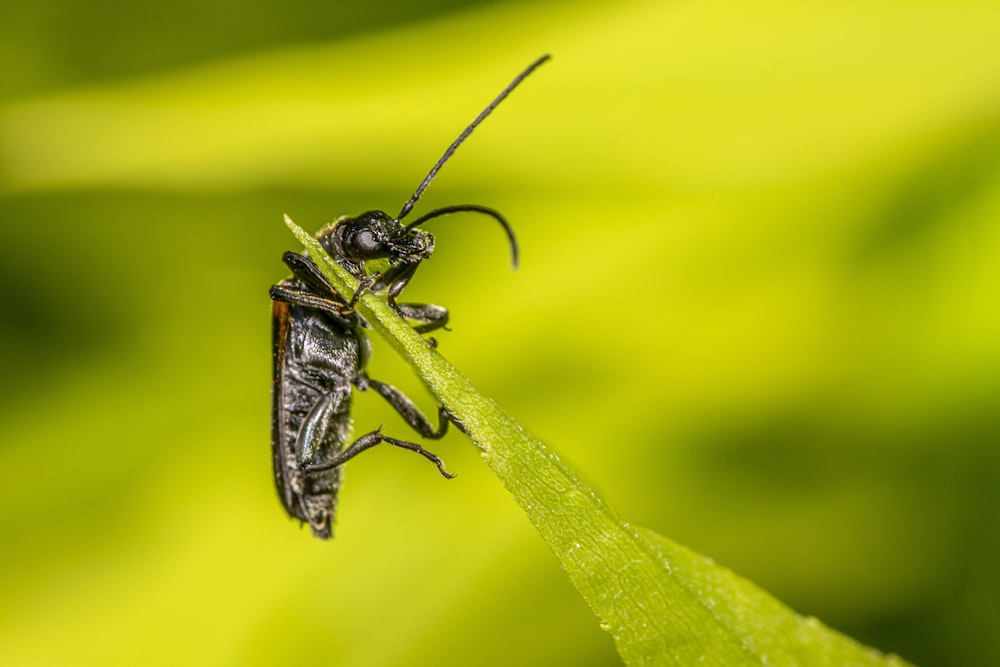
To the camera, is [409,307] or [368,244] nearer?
[368,244]

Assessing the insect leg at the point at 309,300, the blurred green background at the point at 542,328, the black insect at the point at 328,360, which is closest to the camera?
the insect leg at the point at 309,300

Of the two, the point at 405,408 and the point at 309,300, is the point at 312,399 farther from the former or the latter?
the point at 309,300

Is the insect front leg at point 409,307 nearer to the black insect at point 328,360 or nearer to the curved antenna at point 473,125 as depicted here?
the black insect at point 328,360

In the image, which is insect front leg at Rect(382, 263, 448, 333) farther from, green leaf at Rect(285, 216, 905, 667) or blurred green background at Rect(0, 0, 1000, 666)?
green leaf at Rect(285, 216, 905, 667)

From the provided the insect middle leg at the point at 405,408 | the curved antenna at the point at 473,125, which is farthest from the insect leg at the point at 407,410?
the curved antenna at the point at 473,125

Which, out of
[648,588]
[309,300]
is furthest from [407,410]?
[648,588]

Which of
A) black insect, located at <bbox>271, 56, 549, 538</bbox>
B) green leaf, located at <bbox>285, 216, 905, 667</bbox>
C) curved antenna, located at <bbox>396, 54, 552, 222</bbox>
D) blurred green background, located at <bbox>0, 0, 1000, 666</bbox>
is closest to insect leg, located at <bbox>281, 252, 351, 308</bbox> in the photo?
black insect, located at <bbox>271, 56, 549, 538</bbox>

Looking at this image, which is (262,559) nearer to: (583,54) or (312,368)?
(312,368)
